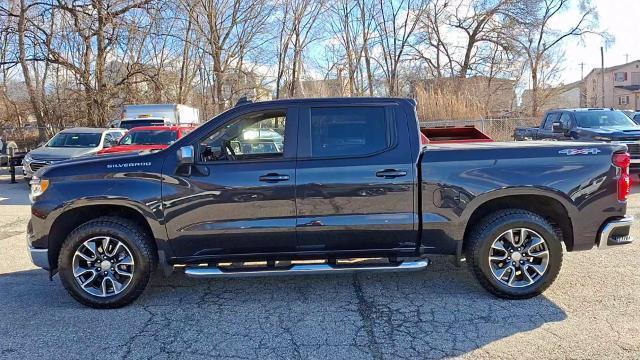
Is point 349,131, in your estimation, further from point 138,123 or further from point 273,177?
point 138,123

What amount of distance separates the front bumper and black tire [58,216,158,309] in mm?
4106

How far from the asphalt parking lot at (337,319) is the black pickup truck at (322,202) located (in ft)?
1.12

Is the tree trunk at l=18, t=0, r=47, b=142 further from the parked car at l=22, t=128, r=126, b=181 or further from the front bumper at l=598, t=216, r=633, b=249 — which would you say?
the front bumper at l=598, t=216, r=633, b=249

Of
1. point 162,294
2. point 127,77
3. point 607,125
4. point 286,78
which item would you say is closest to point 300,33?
point 286,78

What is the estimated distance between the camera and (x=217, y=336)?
364 cm

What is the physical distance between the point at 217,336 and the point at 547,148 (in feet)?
10.8

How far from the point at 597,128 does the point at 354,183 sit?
9775 millimetres

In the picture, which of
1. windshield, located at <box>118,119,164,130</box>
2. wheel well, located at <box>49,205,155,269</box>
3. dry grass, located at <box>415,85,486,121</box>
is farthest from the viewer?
dry grass, located at <box>415,85,486,121</box>

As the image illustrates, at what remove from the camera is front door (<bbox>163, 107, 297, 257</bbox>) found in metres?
4.06

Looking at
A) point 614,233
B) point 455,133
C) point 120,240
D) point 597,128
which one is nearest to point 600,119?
point 597,128

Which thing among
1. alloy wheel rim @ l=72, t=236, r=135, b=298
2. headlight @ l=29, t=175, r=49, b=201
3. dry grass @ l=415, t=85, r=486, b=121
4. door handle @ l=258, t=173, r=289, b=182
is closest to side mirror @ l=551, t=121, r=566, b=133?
dry grass @ l=415, t=85, r=486, b=121

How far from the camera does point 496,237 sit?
414cm

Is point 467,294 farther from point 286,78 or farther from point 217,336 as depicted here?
point 286,78

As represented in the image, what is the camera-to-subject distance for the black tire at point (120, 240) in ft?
13.5
